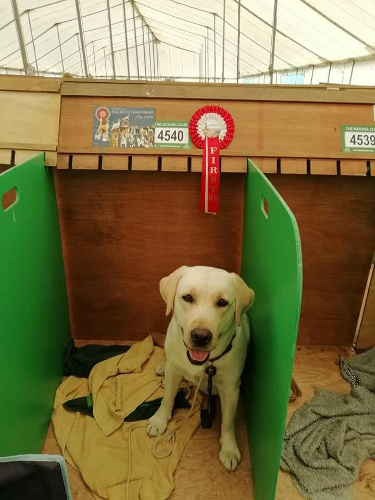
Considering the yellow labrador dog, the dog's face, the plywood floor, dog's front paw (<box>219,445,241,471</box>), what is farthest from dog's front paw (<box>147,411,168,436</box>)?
the dog's face

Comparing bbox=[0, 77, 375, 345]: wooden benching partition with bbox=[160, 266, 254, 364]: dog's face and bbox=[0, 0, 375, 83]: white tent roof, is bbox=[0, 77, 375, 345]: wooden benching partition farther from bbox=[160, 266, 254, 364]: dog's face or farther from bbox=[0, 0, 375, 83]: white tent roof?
bbox=[0, 0, 375, 83]: white tent roof

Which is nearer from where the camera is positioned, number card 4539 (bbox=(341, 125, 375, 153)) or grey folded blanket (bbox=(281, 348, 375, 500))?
grey folded blanket (bbox=(281, 348, 375, 500))

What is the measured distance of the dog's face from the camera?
93 cm

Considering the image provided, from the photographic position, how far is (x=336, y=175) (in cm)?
124

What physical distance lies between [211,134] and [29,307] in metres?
0.77

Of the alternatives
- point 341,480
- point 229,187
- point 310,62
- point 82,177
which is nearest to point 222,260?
point 229,187

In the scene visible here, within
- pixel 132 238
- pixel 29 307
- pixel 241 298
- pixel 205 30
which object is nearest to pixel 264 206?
pixel 241 298

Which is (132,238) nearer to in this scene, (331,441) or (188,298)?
(188,298)

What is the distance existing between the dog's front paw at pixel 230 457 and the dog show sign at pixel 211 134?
0.82m

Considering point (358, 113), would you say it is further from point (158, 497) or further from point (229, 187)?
point (158, 497)

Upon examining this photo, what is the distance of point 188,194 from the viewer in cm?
132

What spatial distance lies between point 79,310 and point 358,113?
1274mm

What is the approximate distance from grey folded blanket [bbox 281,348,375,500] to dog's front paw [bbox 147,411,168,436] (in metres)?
0.38

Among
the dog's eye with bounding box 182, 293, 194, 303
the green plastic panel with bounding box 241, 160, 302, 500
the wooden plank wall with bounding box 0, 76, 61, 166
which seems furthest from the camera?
the wooden plank wall with bounding box 0, 76, 61, 166
